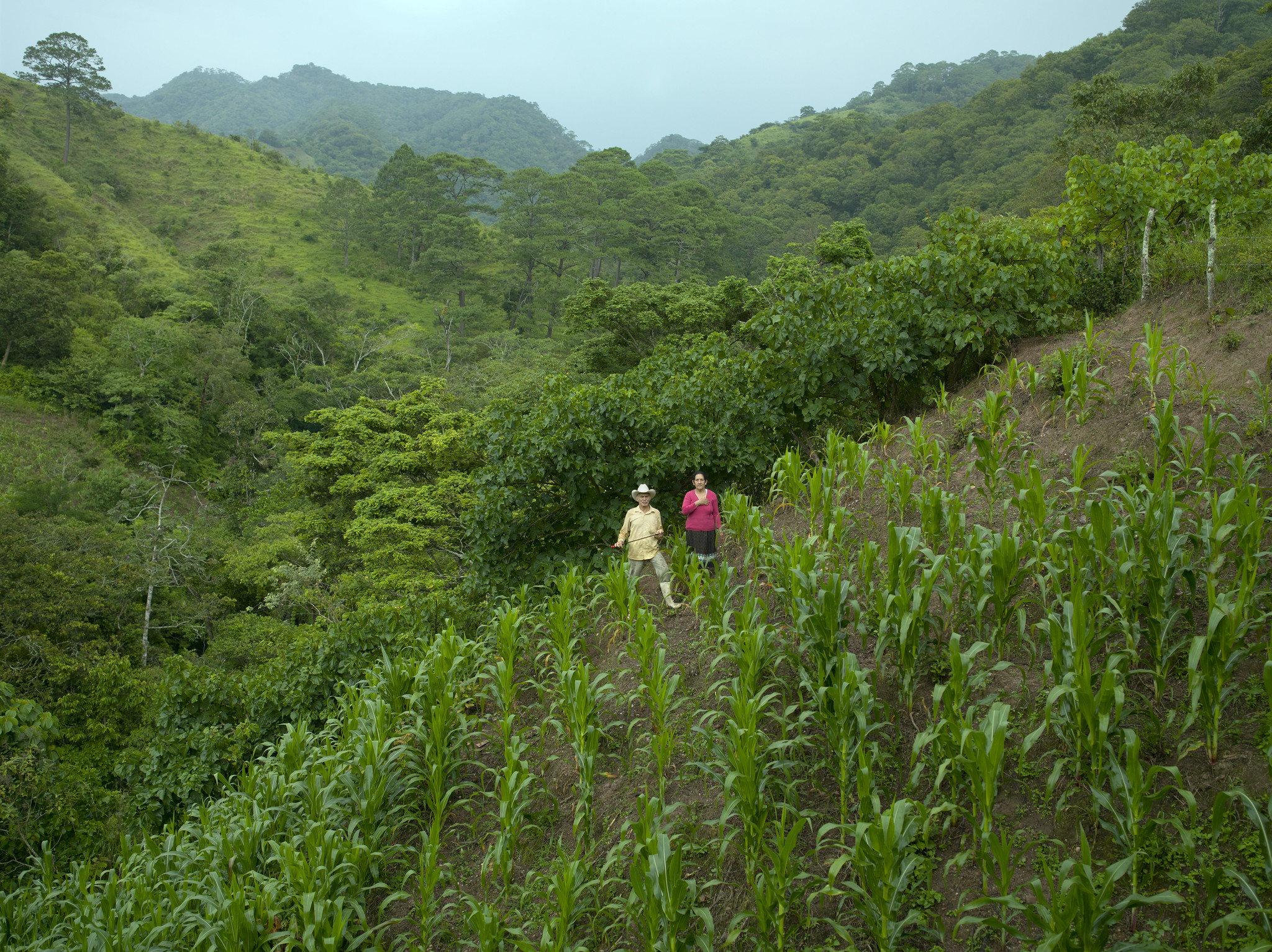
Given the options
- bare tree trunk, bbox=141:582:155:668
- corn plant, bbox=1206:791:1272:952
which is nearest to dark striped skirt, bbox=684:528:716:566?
corn plant, bbox=1206:791:1272:952

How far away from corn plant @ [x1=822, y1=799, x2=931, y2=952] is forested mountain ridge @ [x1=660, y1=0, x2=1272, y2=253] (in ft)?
98.9

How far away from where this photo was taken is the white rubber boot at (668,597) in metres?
5.93

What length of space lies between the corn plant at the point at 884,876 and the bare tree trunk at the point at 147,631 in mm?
16483

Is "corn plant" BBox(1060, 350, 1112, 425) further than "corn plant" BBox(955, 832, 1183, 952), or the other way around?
"corn plant" BBox(1060, 350, 1112, 425)

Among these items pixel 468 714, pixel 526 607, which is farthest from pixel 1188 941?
pixel 526 607

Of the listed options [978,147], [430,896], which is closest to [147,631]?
[430,896]

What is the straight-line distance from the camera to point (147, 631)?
1538 cm

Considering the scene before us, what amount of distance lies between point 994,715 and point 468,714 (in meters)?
3.80

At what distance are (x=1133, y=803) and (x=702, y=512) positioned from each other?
3.76 metres

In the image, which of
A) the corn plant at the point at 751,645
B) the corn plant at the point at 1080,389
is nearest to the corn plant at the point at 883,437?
the corn plant at the point at 1080,389

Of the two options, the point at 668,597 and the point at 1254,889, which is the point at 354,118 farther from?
the point at 1254,889

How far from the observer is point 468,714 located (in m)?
5.48

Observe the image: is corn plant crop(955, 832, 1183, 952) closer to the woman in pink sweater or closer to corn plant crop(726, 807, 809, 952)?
corn plant crop(726, 807, 809, 952)

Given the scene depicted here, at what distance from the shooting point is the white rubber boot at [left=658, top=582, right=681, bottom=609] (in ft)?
19.5
